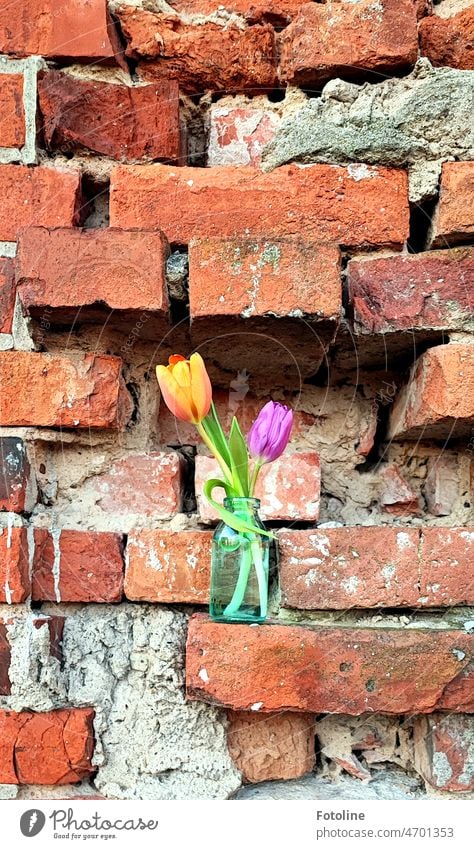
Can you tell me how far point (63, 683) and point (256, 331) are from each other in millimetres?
474

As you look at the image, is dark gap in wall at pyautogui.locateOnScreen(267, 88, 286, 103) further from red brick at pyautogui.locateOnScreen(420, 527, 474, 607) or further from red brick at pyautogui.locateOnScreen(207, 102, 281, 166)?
red brick at pyautogui.locateOnScreen(420, 527, 474, 607)

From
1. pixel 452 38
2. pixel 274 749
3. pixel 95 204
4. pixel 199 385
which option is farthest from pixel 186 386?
pixel 452 38

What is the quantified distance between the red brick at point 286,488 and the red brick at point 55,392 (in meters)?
0.15

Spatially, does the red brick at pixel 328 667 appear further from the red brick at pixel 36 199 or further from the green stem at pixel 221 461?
the red brick at pixel 36 199

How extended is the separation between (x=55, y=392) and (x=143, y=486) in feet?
0.52

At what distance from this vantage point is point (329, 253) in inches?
38.4

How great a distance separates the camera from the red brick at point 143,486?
1.05m

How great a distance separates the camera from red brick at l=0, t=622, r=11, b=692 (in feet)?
3.19

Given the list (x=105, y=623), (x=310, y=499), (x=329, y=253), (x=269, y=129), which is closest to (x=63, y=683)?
(x=105, y=623)

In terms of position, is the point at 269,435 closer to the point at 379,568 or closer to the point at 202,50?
the point at 379,568

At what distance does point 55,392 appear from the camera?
1.02 meters

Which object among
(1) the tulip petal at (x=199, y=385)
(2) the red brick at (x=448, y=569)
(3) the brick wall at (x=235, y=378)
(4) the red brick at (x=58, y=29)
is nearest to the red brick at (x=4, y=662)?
(3) the brick wall at (x=235, y=378)

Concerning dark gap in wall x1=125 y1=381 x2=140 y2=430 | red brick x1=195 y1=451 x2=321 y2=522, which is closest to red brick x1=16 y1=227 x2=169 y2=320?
dark gap in wall x1=125 y1=381 x2=140 y2=430

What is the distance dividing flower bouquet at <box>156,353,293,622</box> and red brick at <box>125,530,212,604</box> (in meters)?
0.03
